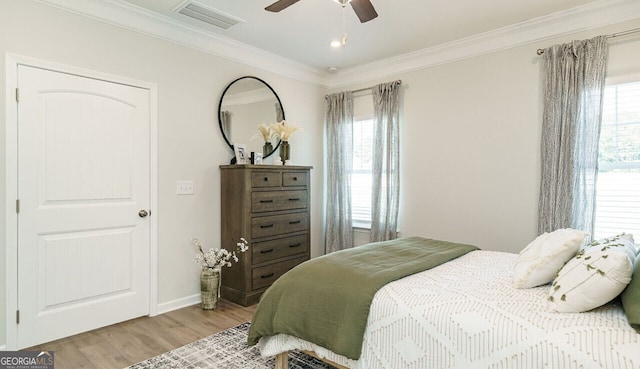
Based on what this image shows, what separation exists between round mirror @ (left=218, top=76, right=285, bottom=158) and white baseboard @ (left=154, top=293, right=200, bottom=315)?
5.10 ft

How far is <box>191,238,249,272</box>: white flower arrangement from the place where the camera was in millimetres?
3282

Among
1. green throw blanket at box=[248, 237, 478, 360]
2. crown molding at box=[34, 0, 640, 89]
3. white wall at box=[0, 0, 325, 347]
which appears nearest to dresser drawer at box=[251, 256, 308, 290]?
white wall at box=[0, 0, 325, 347]

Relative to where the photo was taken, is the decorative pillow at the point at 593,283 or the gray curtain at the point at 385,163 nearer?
the decorative pillow at the point at 593,283

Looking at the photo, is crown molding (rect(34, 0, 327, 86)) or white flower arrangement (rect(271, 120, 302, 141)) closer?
crown molding (rect(34, 0, 327, 86))

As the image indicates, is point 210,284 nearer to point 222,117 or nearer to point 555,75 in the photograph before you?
point 222,117

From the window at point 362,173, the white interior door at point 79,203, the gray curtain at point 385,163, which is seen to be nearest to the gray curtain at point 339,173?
the window at point 362,173

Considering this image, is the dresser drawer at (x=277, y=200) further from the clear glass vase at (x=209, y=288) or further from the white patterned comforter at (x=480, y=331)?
the white patterned comforter at (x=480, y=331)

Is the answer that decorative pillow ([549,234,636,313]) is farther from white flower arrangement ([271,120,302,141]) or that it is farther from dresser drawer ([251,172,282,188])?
white flower arrangement ([271,120,302,141])

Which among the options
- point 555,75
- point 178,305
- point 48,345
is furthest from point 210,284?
point 555,75

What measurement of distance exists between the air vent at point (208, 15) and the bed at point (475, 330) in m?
2.42

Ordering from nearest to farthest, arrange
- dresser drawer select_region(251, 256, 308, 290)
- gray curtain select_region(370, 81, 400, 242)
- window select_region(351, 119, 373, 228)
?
1. dresser drawer select_region(251, 256, 308, 290)
2. gray curtain select_region(370, 81, 400, 242)
3. window select_region(351, 119, 373, 228)

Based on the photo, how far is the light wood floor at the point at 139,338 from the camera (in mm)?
2297

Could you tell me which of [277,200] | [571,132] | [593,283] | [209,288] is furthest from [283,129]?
[593,283]

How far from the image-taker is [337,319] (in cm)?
171
